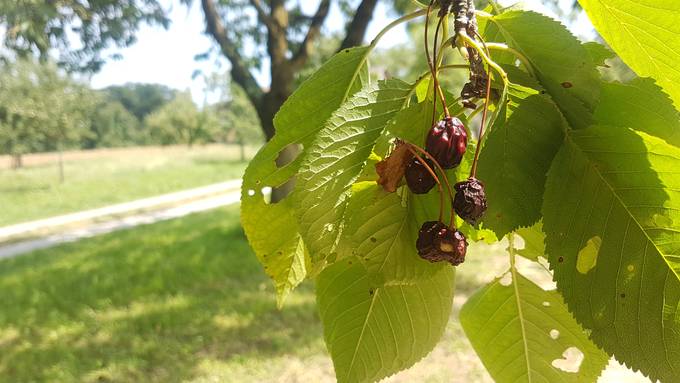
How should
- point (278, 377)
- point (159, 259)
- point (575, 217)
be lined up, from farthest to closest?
point (159, 259)
point (278, 377)
point (575, 217)

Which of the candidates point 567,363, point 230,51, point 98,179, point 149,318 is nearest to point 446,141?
point 567,363

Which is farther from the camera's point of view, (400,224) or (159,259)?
(159,259)

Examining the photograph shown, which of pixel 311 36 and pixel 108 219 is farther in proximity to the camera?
pixel 108 219

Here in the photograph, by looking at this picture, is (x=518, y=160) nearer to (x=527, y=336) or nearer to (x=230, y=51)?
(x=527, y=336)

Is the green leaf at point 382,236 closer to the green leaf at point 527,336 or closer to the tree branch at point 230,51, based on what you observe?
the green leaf at point 527,336

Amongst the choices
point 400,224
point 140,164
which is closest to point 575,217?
point 400,224

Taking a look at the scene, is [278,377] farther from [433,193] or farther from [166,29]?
[166,29]

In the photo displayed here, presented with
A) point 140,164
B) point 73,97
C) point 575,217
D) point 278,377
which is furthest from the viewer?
point 140,164
